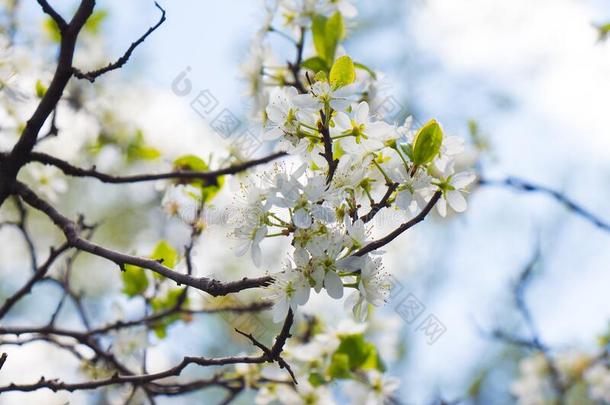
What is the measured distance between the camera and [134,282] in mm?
Result: 2100

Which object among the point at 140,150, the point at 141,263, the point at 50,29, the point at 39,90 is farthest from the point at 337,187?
the point at 50,29

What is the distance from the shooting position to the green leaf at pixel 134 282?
208 centimetres

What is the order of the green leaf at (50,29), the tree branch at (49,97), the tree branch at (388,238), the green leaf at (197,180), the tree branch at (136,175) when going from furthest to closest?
the green leaf at (50,29)
the green leaf at (197,180)
the tree branch at (136,175)
the tree branch at (49,97)
the tree branch at (388,238)

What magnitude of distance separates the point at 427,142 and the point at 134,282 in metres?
1.20

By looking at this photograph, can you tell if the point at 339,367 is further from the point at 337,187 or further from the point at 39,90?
the point at 39,90

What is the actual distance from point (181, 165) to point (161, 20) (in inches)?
24.0

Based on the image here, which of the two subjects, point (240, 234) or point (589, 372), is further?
point (589, 372)

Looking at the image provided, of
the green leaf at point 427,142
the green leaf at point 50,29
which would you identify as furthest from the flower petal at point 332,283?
the green leaf at point 50,29

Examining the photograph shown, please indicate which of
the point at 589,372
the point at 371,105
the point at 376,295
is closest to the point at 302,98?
the point at 376,295

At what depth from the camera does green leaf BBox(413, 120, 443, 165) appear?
119 cm

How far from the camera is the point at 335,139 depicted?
123cm

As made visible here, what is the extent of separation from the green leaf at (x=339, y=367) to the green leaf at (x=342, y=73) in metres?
0.91

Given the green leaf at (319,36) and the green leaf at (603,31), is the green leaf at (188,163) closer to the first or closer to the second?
the green leaf at (319,36)

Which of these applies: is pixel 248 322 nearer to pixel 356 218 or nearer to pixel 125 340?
pixel 125 340
